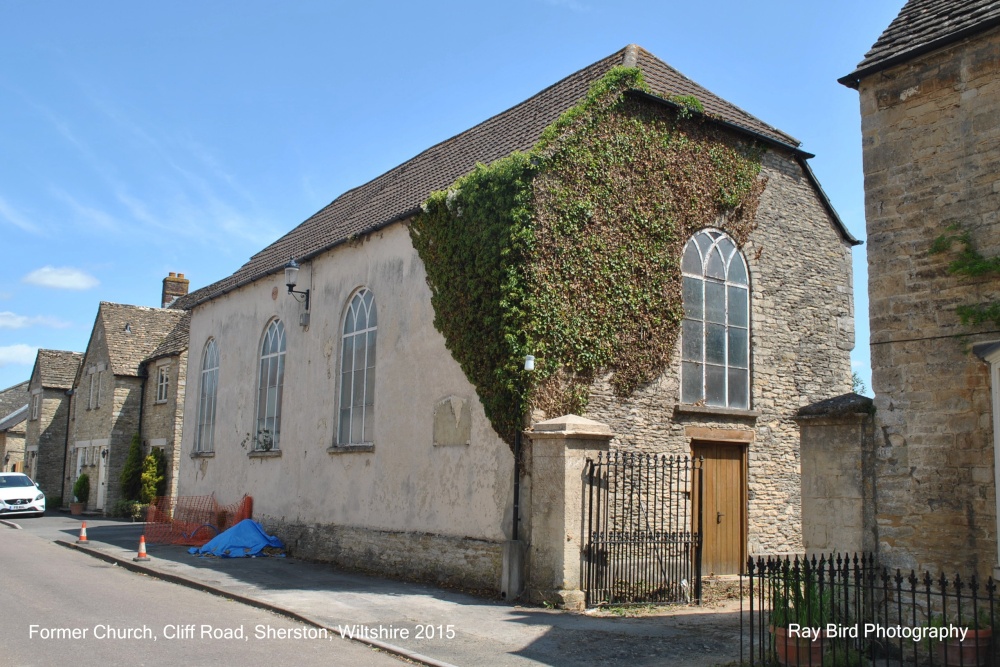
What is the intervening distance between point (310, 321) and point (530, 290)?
24.5ft

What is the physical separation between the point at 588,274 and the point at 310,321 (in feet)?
25.0

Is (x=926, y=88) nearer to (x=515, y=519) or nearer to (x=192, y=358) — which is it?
(x=515, y=519)

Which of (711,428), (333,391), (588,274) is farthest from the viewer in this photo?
(333,391)

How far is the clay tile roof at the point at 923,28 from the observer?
8.72 m

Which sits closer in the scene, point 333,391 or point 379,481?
point 379,481

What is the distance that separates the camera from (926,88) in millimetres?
9133

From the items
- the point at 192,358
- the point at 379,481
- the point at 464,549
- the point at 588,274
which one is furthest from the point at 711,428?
the point at 192,358

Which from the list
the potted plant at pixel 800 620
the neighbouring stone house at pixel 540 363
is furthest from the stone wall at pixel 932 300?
the neighbouring stone house at pixel 540 363

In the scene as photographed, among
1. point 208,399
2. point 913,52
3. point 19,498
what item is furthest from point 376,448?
point 19,498

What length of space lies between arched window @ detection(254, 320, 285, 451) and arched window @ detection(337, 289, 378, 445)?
2801mm

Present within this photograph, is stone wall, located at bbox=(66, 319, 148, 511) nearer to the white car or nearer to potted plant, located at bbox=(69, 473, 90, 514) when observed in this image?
potted plant, located at bbox=(69, 473, 90, 514)

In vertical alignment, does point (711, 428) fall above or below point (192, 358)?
below

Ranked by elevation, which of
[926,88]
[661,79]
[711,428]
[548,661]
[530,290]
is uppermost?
[661,79]

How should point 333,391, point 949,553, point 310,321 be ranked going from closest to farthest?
1. point 949,553
2. point 333,391
3. point 310,321
